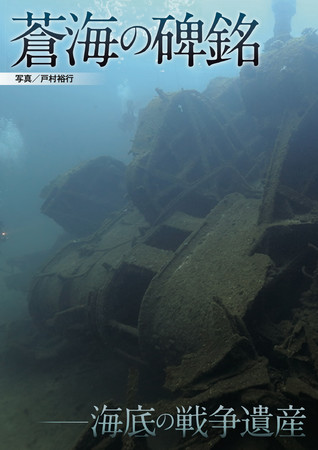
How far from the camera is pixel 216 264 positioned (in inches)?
172

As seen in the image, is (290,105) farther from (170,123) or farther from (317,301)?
(317,301)

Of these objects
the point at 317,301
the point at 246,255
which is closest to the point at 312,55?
the point at 246,255

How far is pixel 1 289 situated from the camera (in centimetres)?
1414

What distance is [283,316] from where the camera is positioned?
12.4ft

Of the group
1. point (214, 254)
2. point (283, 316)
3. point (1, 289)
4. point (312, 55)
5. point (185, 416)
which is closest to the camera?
point (185, 416)

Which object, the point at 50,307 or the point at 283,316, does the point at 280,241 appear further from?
the point at 50,307

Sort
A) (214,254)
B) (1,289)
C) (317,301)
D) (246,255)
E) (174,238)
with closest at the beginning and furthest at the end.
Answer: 1. (317,301)
2. (246,255)
3. (214,254)
4. (174,238)
5. (1,289)

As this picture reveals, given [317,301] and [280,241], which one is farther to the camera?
[280,241]

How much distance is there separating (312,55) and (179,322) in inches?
252

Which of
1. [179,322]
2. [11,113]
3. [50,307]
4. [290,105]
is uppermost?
[11,113]

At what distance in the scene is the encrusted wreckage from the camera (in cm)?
260

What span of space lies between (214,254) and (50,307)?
5.01m

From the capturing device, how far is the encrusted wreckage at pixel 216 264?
102 inches

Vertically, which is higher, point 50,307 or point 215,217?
point 215,217
